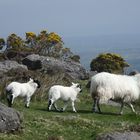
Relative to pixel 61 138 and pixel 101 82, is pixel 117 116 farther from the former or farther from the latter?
pixel 61 138

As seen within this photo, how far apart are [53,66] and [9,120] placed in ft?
73.7

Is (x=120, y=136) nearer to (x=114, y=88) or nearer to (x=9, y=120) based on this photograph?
(x=9, y=120)

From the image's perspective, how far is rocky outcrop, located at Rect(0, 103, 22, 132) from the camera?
15.9 m

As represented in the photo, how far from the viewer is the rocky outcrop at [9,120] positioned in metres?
15.9

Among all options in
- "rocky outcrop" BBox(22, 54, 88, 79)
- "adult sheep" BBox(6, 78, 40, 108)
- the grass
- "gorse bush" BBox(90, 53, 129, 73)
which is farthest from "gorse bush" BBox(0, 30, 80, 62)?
the grass

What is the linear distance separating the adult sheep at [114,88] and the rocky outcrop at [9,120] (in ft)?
27.7

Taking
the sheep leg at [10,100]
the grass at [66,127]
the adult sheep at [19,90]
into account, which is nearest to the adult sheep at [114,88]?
the grass at [66,127]

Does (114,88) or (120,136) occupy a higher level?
(114,88)

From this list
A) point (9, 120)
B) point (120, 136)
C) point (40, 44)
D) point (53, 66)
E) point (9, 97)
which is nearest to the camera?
point (120, 136)

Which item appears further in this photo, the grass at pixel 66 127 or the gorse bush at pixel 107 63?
the gorse bush at pixel 107 63

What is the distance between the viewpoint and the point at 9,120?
52.3ft

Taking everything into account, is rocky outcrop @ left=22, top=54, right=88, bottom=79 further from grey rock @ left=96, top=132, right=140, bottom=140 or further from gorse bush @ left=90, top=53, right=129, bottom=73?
grey rock @ left=96, top=132, right=140, bottom=140

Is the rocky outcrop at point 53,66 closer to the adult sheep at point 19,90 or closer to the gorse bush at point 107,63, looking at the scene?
the gorse bush at point 107,63

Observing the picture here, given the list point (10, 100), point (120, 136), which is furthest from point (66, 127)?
point (10, 100)
